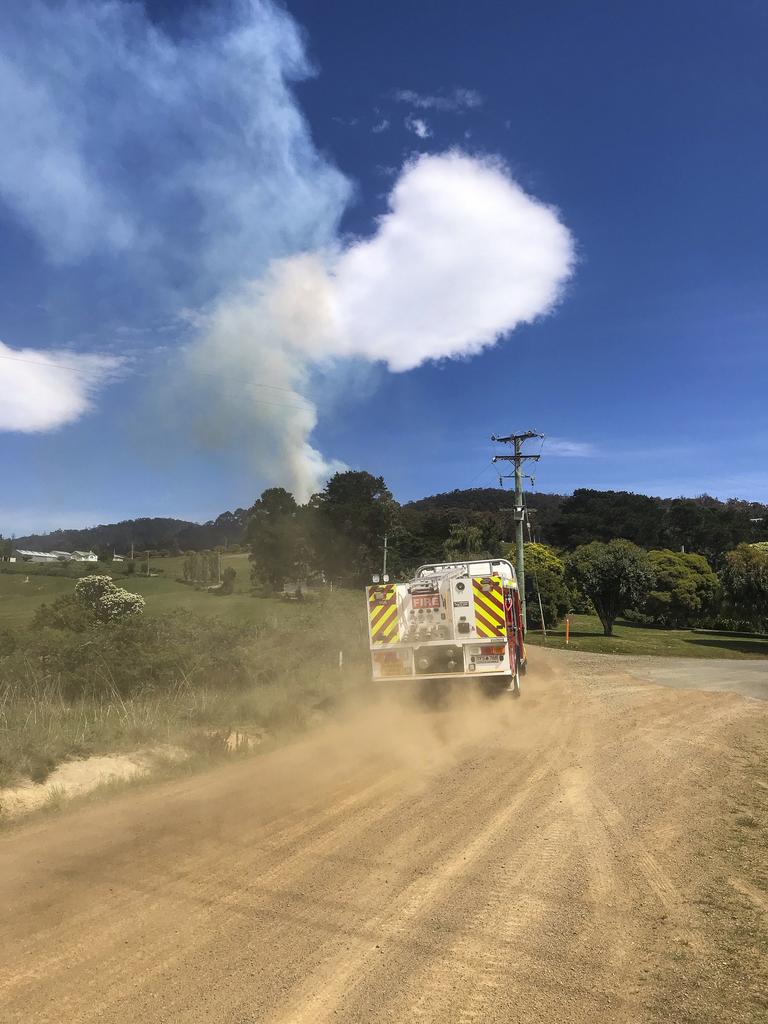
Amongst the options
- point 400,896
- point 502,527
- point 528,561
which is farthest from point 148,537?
point 502,527

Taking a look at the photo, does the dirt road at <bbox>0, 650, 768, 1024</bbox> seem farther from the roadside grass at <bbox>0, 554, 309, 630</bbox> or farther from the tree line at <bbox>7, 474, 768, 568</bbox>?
the tree line at <bbox>7, 474, 768, 568</bbox>

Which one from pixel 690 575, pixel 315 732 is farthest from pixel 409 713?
pixel 690 575

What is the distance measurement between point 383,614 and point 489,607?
1.96 m

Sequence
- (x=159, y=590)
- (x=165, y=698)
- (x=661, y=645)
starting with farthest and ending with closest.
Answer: (x=159, y=590)
(x=661, y=645)
(x=165, y=698)

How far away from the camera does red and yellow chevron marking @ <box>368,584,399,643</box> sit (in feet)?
39.8

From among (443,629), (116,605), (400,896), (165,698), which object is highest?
(116,605)

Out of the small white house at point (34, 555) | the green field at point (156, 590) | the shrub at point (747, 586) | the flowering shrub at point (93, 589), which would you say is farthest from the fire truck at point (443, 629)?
the small white house at point (34, 555)

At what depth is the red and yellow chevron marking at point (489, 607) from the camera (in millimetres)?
11938

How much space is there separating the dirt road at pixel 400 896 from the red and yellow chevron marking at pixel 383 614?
12.4 ft

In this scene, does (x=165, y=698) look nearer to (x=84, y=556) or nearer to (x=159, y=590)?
(x=159, y=590)

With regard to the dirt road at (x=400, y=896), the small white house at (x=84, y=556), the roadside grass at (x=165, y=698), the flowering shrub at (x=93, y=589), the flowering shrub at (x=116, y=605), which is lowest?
the dirt road at (x=400, y=896)

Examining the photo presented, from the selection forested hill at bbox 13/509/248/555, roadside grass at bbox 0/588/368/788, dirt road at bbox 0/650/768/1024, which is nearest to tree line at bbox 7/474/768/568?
forested hill at bbox 13/509/248/555

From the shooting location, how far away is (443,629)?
12.0m

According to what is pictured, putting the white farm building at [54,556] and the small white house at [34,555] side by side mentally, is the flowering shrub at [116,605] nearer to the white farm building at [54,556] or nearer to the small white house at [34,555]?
the white farm building at [54,556]
